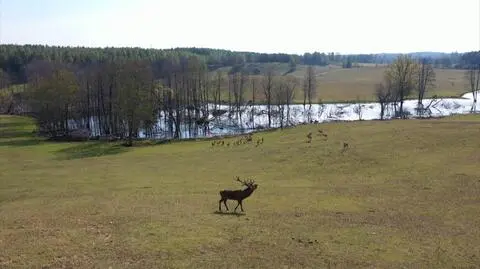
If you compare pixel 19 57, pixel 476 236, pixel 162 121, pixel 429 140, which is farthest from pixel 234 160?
pixel 19 57

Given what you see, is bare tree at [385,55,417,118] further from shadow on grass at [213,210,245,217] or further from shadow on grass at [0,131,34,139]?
shadow on grass at [213,210,245,217]

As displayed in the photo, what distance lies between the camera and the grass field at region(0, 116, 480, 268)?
20312mm

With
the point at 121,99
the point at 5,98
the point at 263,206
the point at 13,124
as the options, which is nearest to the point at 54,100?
the point at 121,99

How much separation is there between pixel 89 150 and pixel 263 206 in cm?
4455

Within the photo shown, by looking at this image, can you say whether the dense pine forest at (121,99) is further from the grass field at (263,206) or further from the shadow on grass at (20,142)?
the grass field at (263,206)

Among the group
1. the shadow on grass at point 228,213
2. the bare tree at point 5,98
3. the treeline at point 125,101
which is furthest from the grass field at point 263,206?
the bare tree at point 5,98

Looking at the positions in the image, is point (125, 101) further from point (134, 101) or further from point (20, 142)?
point (20, 142)

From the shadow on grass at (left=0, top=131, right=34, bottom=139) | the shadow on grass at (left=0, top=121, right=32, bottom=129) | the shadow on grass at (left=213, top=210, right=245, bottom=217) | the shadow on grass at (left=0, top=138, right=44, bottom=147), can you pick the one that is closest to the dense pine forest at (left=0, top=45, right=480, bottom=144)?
the shadow on grass at (left=0, top=131, right=34, bottom=139)

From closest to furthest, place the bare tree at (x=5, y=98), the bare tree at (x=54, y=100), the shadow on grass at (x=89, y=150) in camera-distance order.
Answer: the shadow on grass at (x=89, y=150) → the bare tree at (x=54, y=100) → the bare tree at (x=5, y=98)

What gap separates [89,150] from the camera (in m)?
68.9

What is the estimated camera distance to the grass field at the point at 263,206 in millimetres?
20312

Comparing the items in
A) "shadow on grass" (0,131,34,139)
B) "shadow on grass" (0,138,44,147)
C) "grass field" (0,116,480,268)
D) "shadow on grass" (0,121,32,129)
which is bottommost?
"shadow on grass" (0,121,32,129)

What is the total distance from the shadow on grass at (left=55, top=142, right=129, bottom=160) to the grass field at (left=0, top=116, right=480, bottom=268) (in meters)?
1.41

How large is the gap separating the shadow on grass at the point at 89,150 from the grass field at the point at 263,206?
1412 mm
